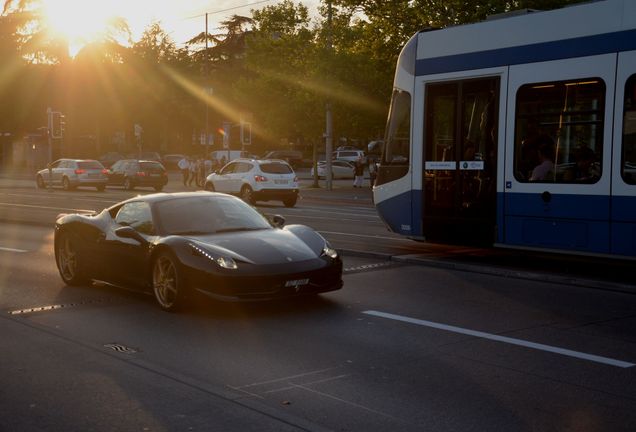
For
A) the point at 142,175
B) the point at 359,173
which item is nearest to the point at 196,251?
the point at 142,175

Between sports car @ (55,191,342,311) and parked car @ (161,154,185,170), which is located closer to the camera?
sports car @ (55,191,342,311)

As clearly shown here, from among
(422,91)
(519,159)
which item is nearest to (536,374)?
(519,159)

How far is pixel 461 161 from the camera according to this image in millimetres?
12836

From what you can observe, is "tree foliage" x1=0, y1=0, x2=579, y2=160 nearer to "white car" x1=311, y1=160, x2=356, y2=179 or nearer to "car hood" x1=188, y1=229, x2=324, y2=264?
"white car" x1=311, y1=160, x2=356, y2=179

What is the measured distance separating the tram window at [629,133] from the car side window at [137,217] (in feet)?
19.2

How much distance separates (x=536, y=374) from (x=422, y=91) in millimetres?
7825

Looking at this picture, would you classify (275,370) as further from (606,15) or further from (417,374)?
(606,15)

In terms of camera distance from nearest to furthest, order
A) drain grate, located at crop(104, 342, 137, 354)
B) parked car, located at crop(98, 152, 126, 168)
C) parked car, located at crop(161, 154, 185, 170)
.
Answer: drain grate, located at crop(104, 342, 137, 354), parked car, located at crop(98, 152, 126, 168), parked car, located at crop(161, 154, 185, 170)

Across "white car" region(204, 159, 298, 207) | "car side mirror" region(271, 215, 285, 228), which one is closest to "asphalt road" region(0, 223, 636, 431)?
"car side mirror" region(271, 215, 285, 228)

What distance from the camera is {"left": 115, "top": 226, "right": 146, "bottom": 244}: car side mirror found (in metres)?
9.43

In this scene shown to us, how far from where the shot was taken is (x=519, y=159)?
12.0 m

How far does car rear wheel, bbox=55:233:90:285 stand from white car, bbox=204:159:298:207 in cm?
1802

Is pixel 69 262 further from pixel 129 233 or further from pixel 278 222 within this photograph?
pixel 278 222

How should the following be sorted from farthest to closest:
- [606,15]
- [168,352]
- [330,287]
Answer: [606,15] < [330,287] < [168,352]
